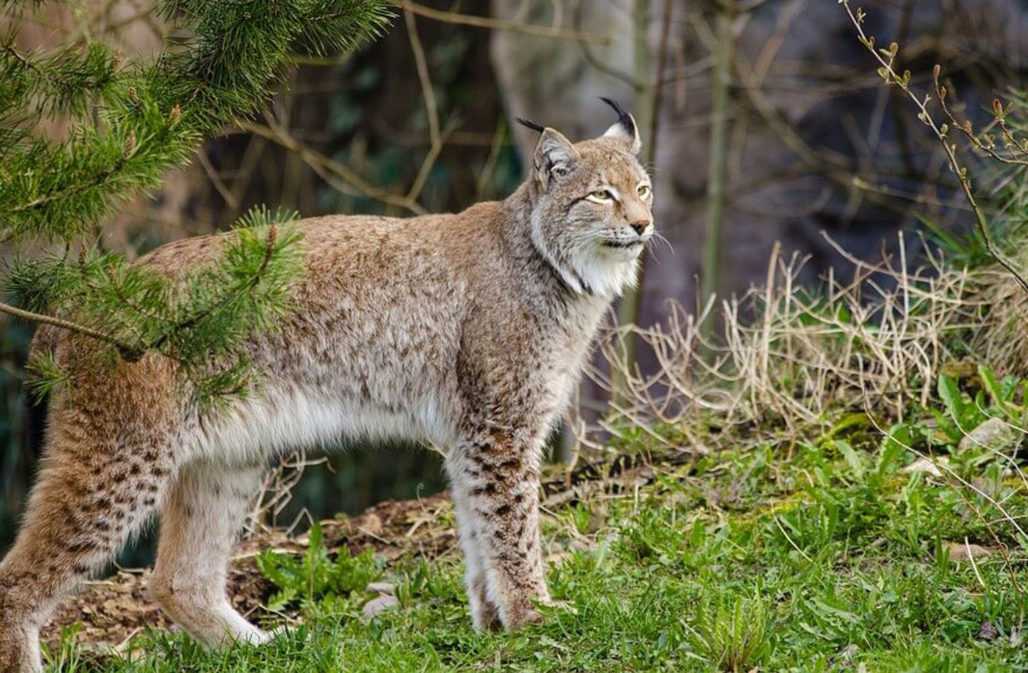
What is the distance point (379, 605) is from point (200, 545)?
741 mm

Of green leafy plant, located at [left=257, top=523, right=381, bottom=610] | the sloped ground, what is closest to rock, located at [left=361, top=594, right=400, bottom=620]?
the sloped ground

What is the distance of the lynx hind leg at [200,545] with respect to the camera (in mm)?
5754

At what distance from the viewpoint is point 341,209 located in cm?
1294

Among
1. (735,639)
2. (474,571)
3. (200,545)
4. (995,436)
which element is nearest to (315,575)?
(200,545)

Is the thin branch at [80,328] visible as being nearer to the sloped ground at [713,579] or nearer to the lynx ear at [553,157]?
the sloped ground at [713,579]

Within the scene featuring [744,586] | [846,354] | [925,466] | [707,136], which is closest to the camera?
[744,586]

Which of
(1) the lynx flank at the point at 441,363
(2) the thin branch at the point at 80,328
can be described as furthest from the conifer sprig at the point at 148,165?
(1) the lynx flank at the point at 441,363

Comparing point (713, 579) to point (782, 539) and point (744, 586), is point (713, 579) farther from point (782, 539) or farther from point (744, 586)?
point (782, 539)

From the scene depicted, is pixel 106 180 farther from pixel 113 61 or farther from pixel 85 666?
pixel 85 666

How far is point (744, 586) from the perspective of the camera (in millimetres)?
5066

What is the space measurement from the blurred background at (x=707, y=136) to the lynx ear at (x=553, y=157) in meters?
2.80

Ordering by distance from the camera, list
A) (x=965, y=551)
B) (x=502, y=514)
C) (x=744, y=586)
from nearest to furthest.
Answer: (x=744, y=586), (x=965, y=551), (x=502, y=514)

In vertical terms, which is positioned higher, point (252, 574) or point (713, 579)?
point (713, 579)

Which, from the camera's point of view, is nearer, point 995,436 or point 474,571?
point 474,571
